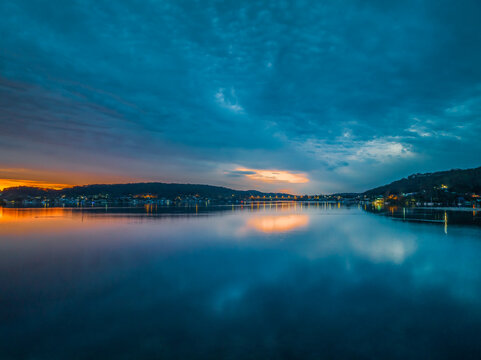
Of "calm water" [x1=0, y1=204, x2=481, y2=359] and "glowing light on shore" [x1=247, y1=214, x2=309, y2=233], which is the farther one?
"glowing light on shore" [x1=247, y1=214, x2=309, y2=233]

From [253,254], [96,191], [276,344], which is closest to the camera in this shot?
[276,344]

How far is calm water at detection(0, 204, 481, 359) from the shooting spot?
5250 mm

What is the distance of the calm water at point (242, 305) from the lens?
525 cm

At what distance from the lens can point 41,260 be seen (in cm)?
1314

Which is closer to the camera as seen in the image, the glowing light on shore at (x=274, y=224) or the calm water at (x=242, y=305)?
the calm water at (x=242, y=305)

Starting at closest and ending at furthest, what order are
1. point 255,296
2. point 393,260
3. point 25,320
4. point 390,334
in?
point 390,334 → point 25,320 → point 255,296 → point 393,260

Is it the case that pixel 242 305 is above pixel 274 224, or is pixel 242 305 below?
above

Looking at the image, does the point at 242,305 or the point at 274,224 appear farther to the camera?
the point at 274,224

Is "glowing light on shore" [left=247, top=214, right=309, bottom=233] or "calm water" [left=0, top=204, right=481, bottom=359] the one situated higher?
"calm water" [left=0, top=204, right=481, bottom=359]

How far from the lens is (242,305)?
7.41 meters

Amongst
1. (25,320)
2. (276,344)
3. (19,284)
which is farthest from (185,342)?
(19,284)

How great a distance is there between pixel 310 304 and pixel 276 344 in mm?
2430

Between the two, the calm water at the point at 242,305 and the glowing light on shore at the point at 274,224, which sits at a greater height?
the calm water at the point at 242,305

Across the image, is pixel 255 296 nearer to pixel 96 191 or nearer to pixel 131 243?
pixel 131 243
